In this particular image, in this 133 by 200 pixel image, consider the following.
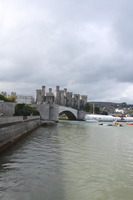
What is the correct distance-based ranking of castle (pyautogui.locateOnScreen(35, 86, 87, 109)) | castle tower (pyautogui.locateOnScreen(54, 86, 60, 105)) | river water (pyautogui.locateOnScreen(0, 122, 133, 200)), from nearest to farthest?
river water (pyautogui.locateOnScreen(0, 122, 133, 200)) → castle (pyautogui.locateOnScreen(35, 86, 87, 109)) → castle tower (pyautogui.locateOnScreen(54, 86, 60, 105))

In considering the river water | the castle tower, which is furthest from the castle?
the river water

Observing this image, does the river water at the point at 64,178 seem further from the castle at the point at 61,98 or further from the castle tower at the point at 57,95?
the castle tower at the point at 57,95

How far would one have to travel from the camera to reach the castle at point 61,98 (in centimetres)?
13100

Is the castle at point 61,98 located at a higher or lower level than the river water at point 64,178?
Result: higher

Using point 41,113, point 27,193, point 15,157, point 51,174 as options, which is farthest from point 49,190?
point 41,113

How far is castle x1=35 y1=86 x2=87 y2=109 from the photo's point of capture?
131000 millimetres

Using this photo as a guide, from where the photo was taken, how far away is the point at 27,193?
23.7 feet

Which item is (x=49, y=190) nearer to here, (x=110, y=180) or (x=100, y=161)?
(x=110, y=180)

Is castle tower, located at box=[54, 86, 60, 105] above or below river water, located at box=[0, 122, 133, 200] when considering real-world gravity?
above

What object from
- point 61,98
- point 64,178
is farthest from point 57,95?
point 64,178

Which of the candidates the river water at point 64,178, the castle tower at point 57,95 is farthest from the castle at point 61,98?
the river water at point 64,178

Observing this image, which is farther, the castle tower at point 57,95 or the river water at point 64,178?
the castle tower at point 57,95

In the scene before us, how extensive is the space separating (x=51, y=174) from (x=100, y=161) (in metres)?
4.06

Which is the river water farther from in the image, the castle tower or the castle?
the castle tower
